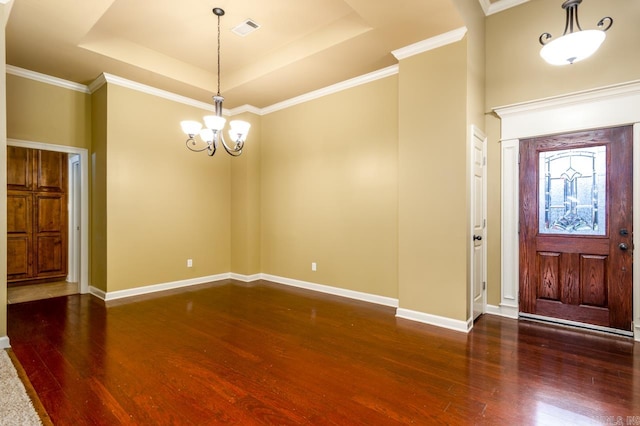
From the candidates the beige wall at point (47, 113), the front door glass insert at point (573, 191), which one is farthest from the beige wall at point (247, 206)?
the front door glass insert at point (573, 191)

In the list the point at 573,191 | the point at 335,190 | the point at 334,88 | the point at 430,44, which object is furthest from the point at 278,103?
the point at 573,191

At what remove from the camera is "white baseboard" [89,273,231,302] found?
179 inches

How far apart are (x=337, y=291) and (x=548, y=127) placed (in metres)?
3.30

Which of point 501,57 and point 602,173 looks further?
point 501,57

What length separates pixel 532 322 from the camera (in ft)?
11.8

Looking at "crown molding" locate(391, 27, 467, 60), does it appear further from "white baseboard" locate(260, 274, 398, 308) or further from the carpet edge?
the carpet edge

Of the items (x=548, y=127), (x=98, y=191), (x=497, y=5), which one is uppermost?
(x=497, y=5)

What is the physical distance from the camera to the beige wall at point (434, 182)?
338cm

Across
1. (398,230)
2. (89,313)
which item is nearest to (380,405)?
(398,230)

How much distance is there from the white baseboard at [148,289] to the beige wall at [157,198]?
7 centimetres

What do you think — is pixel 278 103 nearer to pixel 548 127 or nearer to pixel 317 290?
pixel 317 290

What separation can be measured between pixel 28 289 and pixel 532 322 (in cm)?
717

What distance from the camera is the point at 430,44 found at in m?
3.53

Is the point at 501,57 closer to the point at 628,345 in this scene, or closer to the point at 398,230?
the point at 398,230
